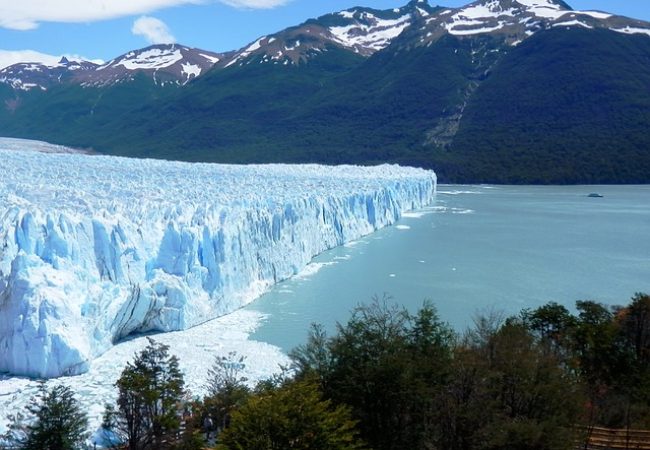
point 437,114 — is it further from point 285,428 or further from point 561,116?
point 285,428

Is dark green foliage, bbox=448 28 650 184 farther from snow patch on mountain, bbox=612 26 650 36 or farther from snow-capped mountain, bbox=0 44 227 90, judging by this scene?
snow-capped mountain, bbox=0 44 227 90

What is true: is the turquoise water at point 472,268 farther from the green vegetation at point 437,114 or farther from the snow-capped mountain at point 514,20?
the snow-capped mountain at point 514,20

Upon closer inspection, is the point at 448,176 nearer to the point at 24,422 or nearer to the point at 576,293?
the point at 576,293

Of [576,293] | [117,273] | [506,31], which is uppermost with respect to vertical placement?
[506,31]

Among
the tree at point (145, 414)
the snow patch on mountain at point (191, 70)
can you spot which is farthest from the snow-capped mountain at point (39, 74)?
the tree at point (145, 414)

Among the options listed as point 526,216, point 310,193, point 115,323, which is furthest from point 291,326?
point 526,216

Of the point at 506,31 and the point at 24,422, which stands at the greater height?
the point at 506,31
